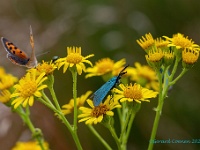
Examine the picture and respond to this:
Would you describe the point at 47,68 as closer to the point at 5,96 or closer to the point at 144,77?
the point at 5,96

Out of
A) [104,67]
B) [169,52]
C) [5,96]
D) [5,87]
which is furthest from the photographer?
[104,67]

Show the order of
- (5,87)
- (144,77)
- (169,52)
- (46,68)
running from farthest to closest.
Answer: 1. (144,77)
2. (5,87)
3. (169,52)
4. (46,68)

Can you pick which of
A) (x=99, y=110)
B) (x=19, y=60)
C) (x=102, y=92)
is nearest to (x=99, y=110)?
(x=99, y=110)

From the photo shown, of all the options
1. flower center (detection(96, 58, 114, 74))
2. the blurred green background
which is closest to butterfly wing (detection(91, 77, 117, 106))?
flower center (detection(96, 58, 114, 74))

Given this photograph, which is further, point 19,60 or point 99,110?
point 19,60

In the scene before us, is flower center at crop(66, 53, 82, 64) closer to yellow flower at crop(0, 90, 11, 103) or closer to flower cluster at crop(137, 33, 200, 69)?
flower cluster at crop(137, 33, 200, 69)
